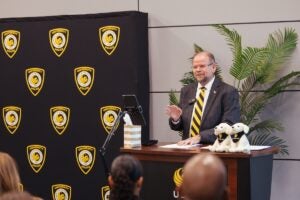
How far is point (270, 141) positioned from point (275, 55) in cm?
80

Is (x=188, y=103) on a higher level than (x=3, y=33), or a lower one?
lower

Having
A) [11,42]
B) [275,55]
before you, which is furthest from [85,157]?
[275,55]

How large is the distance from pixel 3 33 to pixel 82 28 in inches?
35.0

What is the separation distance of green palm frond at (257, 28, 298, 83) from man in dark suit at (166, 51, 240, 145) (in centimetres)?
77

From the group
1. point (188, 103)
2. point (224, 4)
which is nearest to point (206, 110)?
point (188, 103)

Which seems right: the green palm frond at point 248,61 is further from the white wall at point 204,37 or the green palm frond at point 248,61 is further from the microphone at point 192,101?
the microphone at point 192,101

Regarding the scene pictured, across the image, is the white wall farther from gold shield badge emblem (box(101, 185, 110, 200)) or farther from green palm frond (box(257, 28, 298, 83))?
gold shield badge emblem (box(101, 185, 110, 200))

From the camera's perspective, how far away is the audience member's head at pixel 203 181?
2082 millimetres

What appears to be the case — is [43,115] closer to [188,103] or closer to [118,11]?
[118,11]

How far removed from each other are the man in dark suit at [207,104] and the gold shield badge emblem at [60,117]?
1593 millimetres

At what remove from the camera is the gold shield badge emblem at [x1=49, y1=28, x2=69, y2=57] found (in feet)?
21.2

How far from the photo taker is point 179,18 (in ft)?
21.5

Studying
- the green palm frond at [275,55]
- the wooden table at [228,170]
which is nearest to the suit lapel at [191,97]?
the wooden table at [228,170]

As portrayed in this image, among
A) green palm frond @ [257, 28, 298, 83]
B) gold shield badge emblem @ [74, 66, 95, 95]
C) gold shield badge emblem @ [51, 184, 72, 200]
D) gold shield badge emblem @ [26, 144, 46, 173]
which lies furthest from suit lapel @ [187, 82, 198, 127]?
gold shield badge emblem @ [26, 144, 46, 173]
